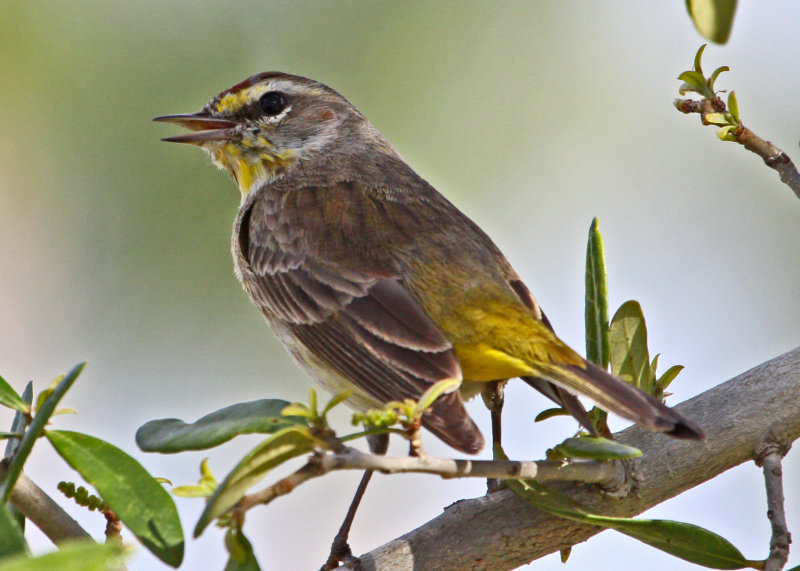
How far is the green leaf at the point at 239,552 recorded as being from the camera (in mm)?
2156

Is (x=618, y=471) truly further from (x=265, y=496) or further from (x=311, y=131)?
(x=311, y=131)

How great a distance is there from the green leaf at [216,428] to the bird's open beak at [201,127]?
125 inches

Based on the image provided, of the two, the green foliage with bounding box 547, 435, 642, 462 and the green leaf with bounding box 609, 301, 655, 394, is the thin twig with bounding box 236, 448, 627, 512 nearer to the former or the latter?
the green foliage with bounding box 547, 435, 642, 462

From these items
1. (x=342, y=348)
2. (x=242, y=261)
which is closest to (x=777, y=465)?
(x=342, y=348)

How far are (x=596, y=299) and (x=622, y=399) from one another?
459 mm

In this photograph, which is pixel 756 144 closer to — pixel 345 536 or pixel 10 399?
pixel 345 536

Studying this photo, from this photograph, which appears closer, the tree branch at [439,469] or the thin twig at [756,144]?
the tree branch at [439,469]

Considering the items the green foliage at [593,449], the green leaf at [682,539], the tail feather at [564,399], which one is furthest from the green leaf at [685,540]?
the tail feather at [564,399]

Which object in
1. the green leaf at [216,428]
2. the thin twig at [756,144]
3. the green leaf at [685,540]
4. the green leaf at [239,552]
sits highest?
the thin twig at [756,144]

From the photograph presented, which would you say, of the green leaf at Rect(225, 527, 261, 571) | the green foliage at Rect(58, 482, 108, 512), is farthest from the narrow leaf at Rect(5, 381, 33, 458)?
the green leaf at Rect(225, 527, 261, 571)

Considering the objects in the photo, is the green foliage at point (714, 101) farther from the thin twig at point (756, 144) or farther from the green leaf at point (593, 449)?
the green leaf at point (593, 449)

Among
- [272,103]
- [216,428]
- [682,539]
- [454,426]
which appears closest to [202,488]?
[216,428]

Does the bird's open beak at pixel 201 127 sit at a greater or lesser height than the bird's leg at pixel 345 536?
greater

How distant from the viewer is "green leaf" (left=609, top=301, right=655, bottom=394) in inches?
133
